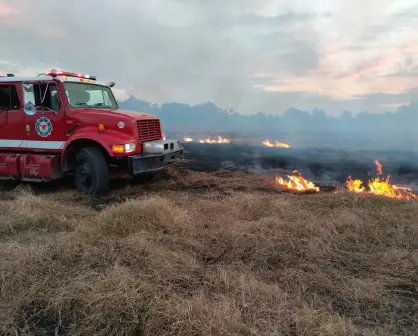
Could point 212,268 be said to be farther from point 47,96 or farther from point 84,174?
point 47,96

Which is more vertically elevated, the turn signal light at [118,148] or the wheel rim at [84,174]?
the turn signal light at [118,148]

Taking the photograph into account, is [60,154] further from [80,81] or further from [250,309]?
[250,309]

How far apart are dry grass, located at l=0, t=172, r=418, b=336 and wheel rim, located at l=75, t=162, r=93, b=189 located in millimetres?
1599

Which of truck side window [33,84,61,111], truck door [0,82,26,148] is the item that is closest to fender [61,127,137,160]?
truck side window [33,84,61,111]

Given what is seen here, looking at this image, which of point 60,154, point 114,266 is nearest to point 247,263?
point 114,266

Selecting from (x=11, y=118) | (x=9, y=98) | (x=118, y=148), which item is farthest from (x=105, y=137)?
(x=9, y=98)

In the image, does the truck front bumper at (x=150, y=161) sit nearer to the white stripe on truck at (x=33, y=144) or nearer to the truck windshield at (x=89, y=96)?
the white stripe on truck at (x=33, y=144)

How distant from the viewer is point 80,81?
8.61m

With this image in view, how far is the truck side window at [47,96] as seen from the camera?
812 cm

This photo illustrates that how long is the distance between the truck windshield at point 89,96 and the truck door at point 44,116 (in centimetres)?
32

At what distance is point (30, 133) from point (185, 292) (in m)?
7.04

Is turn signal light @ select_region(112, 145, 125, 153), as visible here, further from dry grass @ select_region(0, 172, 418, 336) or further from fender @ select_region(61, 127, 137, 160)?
dry grass @ select_region(0, 172, 418, 336)

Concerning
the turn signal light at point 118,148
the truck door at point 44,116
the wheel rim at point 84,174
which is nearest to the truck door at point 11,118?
the truck door at point 44,116

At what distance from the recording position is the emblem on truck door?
8.21 m
